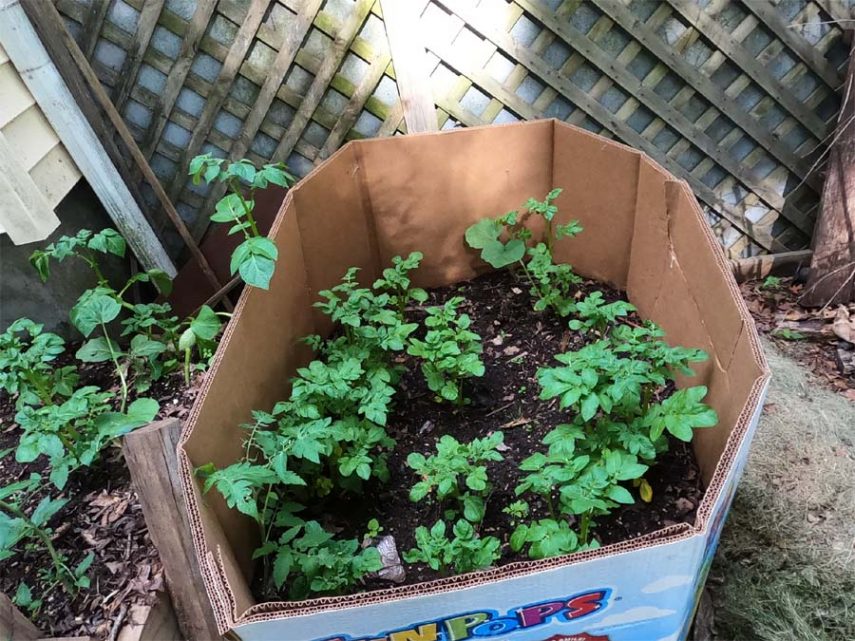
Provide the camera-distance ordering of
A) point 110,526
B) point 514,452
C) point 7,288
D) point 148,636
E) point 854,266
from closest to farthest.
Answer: point 148,636, point 110,526, point 514,452, point 7,288, point 854,266

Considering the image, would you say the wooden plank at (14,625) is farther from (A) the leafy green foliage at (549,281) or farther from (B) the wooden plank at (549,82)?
(B) the wooden plank at (549,82)

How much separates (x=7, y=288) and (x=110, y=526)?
1.03m

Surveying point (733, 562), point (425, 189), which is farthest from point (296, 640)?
point (425, 189)

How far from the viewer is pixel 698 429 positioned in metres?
1.65

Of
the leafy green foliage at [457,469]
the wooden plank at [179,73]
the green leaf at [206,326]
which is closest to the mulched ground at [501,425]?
the leafy green foliage at [457,469]

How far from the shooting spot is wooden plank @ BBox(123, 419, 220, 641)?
1.39 metres

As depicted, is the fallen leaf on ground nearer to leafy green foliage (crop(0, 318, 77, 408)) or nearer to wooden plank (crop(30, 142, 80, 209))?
leafy green foliage (crop(0, 318, 77, 408))

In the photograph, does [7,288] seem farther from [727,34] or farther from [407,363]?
[727,34]

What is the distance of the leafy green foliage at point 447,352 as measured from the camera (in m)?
1.75

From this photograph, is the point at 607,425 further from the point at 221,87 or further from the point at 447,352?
the point at 221,87

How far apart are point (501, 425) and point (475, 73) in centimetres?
140

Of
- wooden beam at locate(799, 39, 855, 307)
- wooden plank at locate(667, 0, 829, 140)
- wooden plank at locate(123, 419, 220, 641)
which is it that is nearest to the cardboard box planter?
wooden plank at locate(123, 419, 220, 641)

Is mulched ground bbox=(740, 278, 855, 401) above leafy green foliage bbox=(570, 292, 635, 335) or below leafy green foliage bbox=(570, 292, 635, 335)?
below

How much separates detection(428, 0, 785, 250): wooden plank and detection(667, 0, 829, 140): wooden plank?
1.44 feet
